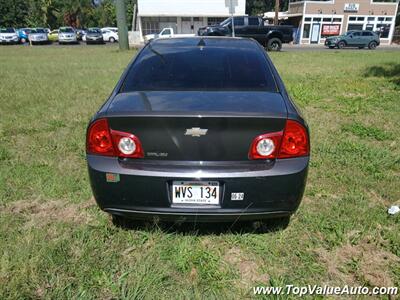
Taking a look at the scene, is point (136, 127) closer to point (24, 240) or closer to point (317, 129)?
point (24, 240)

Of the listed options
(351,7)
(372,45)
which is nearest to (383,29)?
(351,7)

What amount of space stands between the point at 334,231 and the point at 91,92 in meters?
6.56

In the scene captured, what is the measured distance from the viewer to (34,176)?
3535mm

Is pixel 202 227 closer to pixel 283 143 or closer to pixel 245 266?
pixel 245 266

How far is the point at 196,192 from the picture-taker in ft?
7.02

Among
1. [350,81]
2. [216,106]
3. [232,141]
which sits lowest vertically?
[350,81]

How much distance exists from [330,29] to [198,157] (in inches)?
1616

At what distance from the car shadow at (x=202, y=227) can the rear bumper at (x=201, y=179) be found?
0.42 metres

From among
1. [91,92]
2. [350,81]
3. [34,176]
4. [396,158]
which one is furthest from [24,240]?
[350,81]

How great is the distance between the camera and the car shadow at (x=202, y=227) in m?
2.65

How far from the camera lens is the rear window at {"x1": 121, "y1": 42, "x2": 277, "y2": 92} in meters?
2.62

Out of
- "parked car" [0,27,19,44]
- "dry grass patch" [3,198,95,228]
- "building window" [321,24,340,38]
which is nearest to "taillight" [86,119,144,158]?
"dry grass patch" [3,198,95,228]

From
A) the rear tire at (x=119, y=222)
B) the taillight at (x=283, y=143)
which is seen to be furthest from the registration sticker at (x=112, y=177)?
the taillight at (x=283, y=143)

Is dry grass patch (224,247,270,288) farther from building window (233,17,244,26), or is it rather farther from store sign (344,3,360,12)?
store sign (344,3,360,12)
